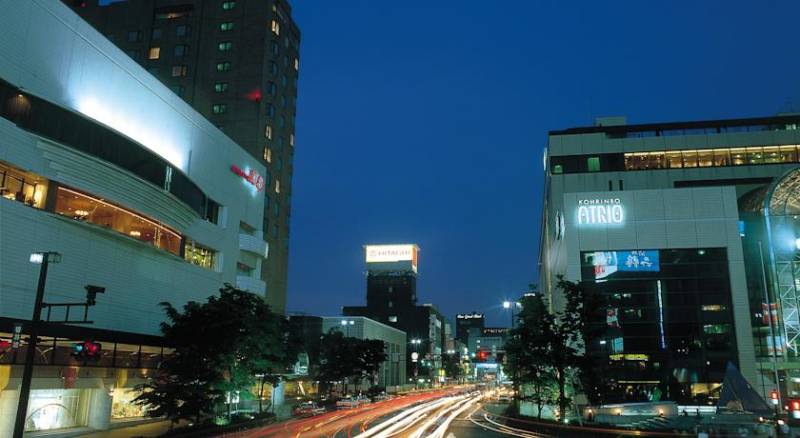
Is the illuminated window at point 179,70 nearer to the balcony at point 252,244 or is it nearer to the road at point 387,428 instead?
the balcony at point 252,244

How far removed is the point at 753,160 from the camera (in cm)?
8231

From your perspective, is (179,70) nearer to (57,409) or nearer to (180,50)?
(180,50)

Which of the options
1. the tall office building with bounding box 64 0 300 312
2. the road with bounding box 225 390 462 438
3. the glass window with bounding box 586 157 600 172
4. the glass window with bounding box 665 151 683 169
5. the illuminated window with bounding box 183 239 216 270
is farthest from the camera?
the tall office building with bounding box 64 0 300 312

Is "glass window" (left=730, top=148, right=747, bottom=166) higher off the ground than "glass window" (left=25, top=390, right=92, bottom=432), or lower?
higher

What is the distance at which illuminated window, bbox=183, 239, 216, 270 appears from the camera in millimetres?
50906

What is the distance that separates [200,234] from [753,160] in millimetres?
71088

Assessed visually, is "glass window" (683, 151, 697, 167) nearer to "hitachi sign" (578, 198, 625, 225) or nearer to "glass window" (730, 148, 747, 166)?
"glass window" (730, 148, 747, 166)

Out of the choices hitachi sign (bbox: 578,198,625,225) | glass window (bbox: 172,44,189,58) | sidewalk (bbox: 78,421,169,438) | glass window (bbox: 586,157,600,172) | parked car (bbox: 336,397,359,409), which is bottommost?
parked car (bbox: 336,397,359,409)

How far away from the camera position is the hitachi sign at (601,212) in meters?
68.6

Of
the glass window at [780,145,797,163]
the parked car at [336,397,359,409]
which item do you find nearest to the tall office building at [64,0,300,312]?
the parked car at [336,397,359,409]

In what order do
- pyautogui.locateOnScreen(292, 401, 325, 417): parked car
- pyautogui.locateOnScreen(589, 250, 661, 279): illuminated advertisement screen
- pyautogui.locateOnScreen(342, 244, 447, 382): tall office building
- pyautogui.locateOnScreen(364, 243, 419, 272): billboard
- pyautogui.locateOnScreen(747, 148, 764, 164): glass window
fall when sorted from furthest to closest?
pyautogui.locateOnScreen(364, 243, 419, 272): billboard, pyautogui.locateOnScreen(342, 244, 447, 382): tall office building, pyautogui.locateOnScreen(747, 148, 764, 164): glass window, pyautogui.locateOnScreen(589, 250, 661, 279): illuminated advertisement screen, pyautogui.locateOnScreen(292, 401, 325, 417): parked car

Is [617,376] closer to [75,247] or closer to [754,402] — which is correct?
[754,402]

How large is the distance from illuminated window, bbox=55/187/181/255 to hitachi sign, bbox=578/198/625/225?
144ft

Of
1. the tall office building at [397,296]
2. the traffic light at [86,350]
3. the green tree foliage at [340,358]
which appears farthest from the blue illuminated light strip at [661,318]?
the tall office building at [397,296]
